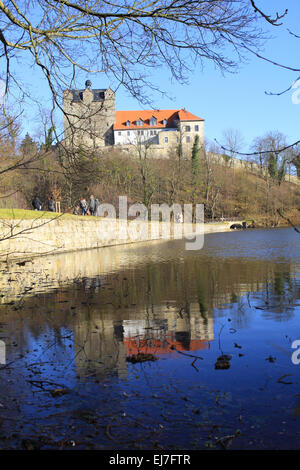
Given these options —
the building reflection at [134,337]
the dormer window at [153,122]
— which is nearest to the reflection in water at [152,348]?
the building reflection at [134,337]

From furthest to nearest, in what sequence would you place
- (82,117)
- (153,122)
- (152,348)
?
1. (153,122)
2. (82,117)
3. (152,348)

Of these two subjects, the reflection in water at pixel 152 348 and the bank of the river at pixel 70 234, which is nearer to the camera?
the reflection in water at pixel 152 348

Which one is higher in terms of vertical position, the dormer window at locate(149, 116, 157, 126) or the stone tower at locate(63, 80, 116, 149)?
the dormer window at locate(149, 116, 157, 126)

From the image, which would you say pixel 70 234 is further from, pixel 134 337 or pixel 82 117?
pixel 82 117

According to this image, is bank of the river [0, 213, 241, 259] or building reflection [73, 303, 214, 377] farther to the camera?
bank of the river [0, 213, 241, 259]

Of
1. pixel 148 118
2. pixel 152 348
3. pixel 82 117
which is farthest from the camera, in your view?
pixel 148 118

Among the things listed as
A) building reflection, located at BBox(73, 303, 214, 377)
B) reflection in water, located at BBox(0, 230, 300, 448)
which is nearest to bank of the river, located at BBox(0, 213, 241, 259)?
reflection in water, located at BBox(0, 230, 300, 448)

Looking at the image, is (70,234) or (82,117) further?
(70,234)

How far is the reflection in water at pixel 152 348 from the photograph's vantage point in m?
3.55

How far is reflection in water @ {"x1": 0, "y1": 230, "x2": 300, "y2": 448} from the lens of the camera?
3.55 meters

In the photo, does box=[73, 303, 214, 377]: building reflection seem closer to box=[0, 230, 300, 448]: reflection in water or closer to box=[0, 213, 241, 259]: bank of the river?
box=[0, 230, 300, 448]: reflection in water

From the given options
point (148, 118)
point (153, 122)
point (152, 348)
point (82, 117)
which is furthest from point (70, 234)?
point (148, 118)

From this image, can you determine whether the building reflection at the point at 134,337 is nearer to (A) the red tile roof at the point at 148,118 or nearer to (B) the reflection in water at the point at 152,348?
(B) the reflection in water at the point at 152,348

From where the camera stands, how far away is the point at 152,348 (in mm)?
5336
